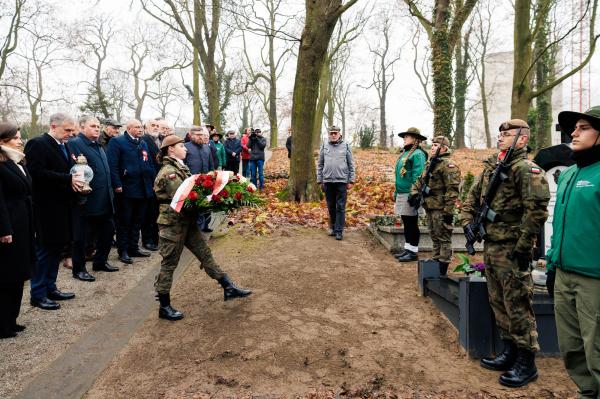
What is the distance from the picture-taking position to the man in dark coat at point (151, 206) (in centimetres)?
792

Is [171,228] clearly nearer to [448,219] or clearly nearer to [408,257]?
[448,219]

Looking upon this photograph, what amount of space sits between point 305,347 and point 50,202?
12.6ft

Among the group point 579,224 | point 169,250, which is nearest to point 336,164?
point 169,250

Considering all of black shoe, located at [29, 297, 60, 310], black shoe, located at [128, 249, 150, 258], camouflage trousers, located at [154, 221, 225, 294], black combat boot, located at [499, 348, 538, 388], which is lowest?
black combat boot, located at [499, 348, 538, 388]

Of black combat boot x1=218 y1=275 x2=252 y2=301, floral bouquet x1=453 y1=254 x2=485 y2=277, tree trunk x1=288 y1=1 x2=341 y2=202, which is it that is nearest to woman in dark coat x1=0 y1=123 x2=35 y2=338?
black combat boot x1=218 y1=275 x2=252 y2=301

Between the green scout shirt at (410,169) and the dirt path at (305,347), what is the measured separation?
59.0 inches

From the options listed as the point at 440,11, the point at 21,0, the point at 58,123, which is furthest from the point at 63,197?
the point at 21,0

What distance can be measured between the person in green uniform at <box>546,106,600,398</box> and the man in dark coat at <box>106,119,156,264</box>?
6.38m

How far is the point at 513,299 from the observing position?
3.74 m

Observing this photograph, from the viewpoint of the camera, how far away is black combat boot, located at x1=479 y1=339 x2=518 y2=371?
12.7ft

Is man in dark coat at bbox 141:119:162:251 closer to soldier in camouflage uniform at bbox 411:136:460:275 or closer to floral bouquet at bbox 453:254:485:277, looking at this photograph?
soldier in camouflage uniform at bbox 411:136:460:275

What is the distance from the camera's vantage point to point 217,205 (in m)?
4.86

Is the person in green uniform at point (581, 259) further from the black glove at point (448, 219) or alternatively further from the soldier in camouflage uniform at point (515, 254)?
the black glove at point (448, 219)

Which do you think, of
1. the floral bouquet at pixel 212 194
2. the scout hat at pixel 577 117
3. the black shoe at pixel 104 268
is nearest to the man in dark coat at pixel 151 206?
the black shoe at pixel 104 268
